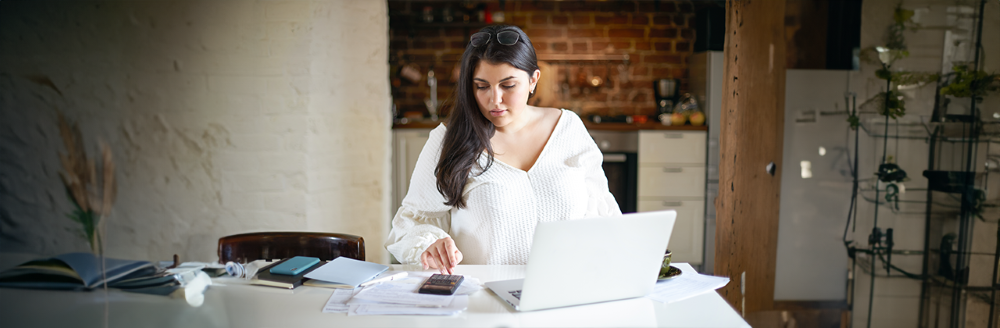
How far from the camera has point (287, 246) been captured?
1.55 metres

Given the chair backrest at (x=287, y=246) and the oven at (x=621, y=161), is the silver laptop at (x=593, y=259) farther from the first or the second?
the oven at (x=621, y=161)

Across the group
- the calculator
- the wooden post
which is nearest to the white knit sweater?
the calculator

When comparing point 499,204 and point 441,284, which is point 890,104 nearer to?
point 499,204

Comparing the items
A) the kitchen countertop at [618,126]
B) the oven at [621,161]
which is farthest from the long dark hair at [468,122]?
the oven at [621,161]

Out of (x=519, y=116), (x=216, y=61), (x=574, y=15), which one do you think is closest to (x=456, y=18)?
(x=574, y=15)

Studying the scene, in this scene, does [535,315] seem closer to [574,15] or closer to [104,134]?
[104,134]

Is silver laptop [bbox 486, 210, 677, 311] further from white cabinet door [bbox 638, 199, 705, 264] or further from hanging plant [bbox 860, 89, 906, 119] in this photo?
white cabinet door [bbox 638, 199, 705, 264]

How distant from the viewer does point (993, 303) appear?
191 centimetres

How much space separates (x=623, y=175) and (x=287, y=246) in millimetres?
2627

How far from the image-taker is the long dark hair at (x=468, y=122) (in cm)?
135

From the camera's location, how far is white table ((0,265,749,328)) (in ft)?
2.75

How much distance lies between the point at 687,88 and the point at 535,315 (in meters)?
3.56

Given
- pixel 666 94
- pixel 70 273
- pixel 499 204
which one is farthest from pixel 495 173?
pixel 666 94

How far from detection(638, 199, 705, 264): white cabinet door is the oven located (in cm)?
12
